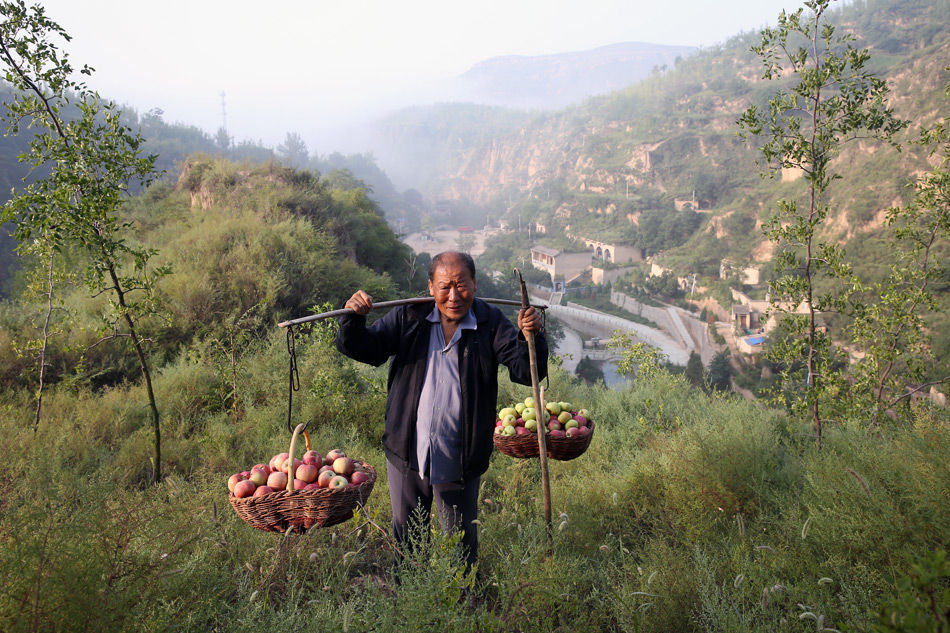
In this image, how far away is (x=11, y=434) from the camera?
15.3 ft

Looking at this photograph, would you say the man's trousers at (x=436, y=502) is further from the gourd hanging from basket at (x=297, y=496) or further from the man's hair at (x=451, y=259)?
the man's hair at (x=451, y=259)

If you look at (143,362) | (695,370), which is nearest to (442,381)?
(143,362)

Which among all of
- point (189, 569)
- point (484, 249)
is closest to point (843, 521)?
point (189, 569)

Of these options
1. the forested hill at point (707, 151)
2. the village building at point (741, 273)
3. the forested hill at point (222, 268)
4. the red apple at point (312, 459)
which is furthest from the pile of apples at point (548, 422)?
the village building at point (741, 273)

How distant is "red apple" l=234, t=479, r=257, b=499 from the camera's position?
9.05 ft

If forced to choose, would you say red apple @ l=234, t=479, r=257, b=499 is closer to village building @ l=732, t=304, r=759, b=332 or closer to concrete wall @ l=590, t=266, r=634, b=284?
village building @ l=732, t=304, r=759, b=332

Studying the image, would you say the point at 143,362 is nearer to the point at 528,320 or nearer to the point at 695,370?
the point at 528,320

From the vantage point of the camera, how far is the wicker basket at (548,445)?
3.43 m

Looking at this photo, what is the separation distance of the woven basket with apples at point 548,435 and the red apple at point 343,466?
94cm

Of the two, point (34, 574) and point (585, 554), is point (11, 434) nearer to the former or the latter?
point (34, 574)

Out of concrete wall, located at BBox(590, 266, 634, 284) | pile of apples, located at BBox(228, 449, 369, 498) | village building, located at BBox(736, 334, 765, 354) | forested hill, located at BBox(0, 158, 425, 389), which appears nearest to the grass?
pile of apples, located at BBox(228, 449, 369, 498)

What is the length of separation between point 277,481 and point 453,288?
4.44 ft

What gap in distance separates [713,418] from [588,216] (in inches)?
3731

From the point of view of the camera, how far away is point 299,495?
258 centimetres
